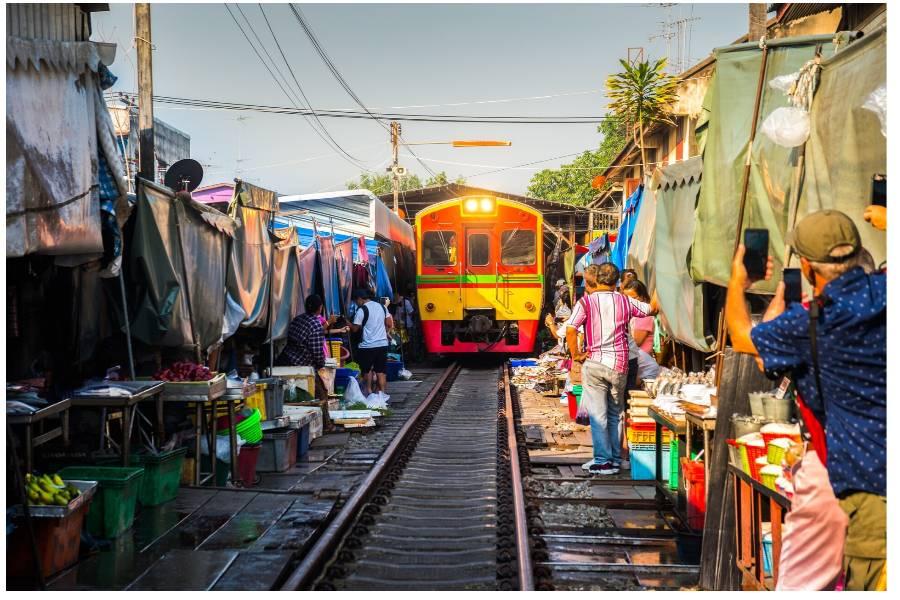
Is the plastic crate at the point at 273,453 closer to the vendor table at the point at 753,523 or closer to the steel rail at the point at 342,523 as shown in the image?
the steel rail at the point at 342,523

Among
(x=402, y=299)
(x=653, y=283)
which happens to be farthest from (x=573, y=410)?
(x=402, y=299)

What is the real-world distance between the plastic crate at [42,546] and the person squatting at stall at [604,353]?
4625mm

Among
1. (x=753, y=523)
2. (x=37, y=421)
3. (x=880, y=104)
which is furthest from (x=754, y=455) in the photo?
(x=37, y=421)

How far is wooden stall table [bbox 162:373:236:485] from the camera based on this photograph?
7.30 m

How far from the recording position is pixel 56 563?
5195 millimetres

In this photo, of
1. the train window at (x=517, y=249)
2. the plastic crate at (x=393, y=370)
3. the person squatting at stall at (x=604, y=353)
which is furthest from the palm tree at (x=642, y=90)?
the person squatting at stall at (x=604, y=353)

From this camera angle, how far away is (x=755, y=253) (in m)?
4.03

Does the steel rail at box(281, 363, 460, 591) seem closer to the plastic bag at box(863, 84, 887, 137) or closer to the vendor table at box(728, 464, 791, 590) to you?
the vendor table at box(728, 464, 791, 590)

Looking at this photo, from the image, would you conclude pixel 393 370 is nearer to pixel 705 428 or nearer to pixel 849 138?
pixel 705 428

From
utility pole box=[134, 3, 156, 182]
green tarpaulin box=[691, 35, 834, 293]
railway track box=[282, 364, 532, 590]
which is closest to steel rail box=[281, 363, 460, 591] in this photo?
railway track box=[282, 364, 532, 590]

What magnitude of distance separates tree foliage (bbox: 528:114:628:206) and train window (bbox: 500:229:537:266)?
27.5 metres

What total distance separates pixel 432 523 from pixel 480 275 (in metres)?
12.5

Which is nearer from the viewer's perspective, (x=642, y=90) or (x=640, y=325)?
(x=640, y=325)
